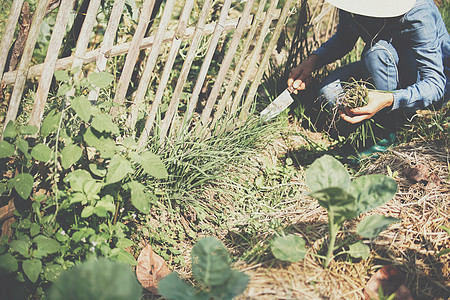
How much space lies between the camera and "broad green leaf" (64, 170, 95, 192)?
1.57 meters

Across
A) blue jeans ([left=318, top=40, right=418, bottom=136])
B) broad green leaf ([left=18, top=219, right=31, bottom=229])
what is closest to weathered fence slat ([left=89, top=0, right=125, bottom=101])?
broad green leaf ([left=18, top=219, right=31, bottom=229])

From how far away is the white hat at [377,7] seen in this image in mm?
1887

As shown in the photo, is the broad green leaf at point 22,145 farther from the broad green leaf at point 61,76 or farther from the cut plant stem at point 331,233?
the cut plant stem at point 331,233

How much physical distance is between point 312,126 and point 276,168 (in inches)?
21.2

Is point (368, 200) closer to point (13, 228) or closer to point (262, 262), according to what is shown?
point (262, 262)

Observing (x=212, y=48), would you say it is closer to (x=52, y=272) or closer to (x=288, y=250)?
(x=288, y=250)

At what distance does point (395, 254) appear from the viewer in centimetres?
160

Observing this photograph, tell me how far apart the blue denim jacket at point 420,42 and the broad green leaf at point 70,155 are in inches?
67.7

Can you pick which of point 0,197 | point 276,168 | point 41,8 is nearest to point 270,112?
point 276,168

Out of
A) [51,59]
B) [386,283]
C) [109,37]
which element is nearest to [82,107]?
[51,59]

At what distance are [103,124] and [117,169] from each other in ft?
0.69

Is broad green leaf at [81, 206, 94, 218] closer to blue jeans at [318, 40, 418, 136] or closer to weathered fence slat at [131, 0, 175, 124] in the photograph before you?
weathered fence slat at [131, 0, 175, 124]

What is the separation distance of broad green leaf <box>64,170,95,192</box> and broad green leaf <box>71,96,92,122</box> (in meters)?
0.26

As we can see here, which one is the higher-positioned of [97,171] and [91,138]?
[91,138]
